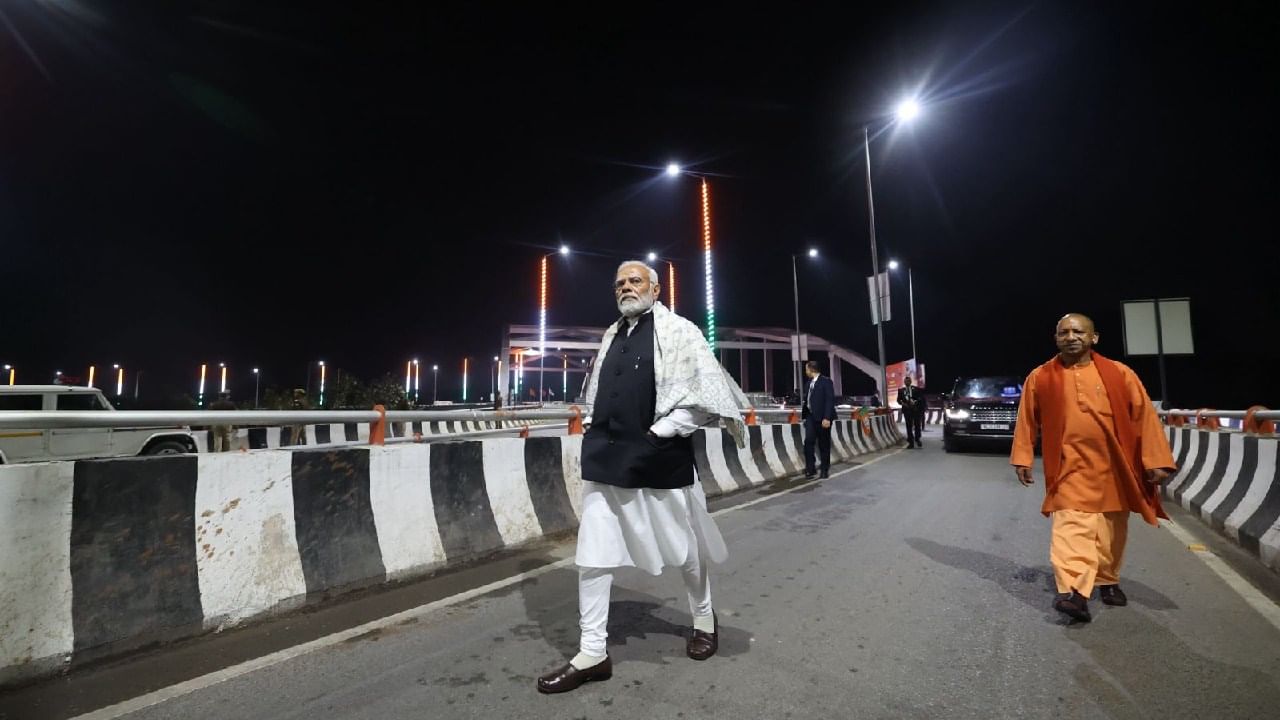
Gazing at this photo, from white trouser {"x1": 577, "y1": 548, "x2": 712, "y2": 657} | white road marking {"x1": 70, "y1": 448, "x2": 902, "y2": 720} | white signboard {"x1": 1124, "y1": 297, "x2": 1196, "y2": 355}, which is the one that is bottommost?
white road marking {"x1": 70, "y1": 448, "x2": 902, "y2": 720}

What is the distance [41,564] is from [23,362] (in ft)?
185

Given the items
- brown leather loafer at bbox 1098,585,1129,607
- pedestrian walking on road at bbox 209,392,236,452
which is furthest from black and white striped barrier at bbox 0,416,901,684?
pedestrian walking on road at bbox 209,392,236,452

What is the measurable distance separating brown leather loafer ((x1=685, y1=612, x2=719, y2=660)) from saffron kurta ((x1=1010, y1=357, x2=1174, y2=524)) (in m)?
2.32

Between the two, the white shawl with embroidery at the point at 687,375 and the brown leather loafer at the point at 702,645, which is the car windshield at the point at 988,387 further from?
the brown leather loafer at the point at 702,645

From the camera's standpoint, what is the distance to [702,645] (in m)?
2.74

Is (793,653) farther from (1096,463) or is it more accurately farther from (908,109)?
(908,109)

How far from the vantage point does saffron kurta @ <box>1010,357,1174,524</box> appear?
3.57 meters

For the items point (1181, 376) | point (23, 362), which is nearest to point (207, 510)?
point (23, 362)

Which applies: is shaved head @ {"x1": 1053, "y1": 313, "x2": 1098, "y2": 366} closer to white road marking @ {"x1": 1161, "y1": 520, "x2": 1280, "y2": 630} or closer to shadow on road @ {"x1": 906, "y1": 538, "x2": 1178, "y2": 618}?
shadow on road @ {"x1": 906, "y1": 538, "x2": 1178, "y2": 618}

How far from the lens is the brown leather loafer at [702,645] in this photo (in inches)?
106

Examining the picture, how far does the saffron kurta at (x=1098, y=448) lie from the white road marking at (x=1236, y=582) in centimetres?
66

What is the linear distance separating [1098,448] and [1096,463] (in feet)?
0.30

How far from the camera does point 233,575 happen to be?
3.16 metres

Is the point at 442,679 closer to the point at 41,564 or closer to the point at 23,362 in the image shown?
the point at 41,564
